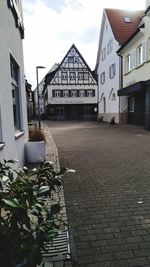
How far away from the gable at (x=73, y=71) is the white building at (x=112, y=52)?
9.61m

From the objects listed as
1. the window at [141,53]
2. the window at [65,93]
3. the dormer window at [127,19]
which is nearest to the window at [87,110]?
the window at [65,93]

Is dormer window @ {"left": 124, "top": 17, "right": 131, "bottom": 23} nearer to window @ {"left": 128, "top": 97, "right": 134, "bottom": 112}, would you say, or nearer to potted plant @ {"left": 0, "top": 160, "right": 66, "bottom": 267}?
window @ {"left": 128, "top": 97, "right": 134, "bottom": 112}

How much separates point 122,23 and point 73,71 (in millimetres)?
15480

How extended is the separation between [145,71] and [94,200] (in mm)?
13319

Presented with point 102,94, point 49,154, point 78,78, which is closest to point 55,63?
point 78,78

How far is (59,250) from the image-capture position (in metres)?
2.43

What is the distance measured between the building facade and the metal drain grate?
41.5 feet

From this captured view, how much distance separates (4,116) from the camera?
4.01 metres

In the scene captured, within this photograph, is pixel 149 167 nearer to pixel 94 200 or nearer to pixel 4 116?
pixel 94 200

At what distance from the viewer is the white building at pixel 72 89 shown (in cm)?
3703

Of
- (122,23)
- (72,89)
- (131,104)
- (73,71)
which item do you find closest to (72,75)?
(73,71)

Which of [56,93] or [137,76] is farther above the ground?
[56,93]

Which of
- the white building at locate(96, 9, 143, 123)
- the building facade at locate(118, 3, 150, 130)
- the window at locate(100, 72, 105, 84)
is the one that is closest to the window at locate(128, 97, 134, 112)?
the building facade at locate(118, 3, 150, 130)

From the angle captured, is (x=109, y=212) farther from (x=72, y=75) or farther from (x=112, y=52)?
(x=72, y=75)
